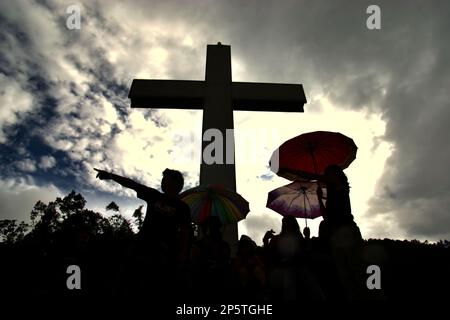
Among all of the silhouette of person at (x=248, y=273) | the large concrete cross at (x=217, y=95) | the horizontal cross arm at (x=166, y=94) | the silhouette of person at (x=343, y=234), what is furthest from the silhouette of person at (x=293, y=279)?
the horizontal cross arm at (x=166, y=94)

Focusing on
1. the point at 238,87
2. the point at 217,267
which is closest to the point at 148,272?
the point at 217,267

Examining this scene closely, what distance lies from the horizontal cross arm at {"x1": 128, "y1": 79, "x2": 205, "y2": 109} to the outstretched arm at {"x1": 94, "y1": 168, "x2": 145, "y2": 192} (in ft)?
14.6

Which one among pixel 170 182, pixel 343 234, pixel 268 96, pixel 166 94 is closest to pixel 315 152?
pixel 343 234

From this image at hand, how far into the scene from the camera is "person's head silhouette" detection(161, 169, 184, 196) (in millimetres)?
3398

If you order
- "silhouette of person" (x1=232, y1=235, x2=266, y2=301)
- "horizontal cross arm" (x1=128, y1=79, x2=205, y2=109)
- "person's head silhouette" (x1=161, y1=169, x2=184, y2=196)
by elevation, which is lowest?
"silhouette of person" (x1=232, y1=235, x2=266, y2=301)

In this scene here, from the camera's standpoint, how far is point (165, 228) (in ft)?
10.3

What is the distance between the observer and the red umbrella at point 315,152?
16.2ft

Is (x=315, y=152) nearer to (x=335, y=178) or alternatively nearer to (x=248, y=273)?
(x=335, y=178)

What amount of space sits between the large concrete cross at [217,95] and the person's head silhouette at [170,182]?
359cm

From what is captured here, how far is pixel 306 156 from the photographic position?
518 centimetres

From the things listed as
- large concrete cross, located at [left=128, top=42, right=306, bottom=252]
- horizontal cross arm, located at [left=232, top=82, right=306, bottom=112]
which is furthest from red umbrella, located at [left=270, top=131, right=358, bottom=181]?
horizontal cross arm, located at [left=232, top=82, right=306, bottom=112]

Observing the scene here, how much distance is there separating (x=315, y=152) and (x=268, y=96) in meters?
2.96

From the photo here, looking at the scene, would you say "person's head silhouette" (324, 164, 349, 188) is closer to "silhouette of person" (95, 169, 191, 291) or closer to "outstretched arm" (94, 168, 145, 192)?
"silhouette of person" (95, 169, 191, 291)

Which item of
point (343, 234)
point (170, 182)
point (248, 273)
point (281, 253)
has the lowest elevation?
point (248, 273)
